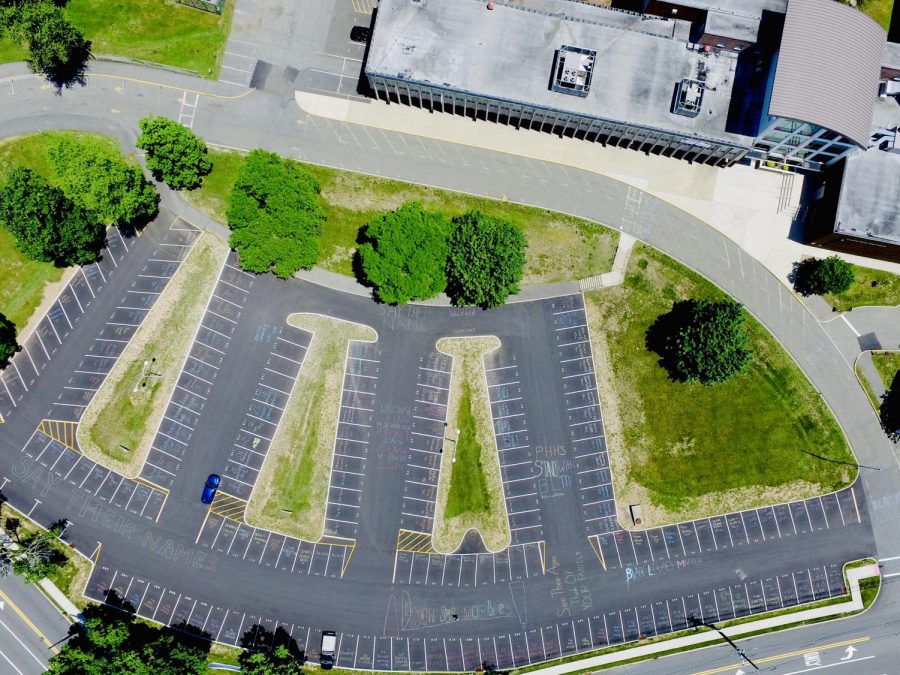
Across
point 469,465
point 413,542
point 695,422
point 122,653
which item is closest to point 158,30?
point 469,465

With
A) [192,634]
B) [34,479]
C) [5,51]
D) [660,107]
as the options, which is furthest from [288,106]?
[192,634]

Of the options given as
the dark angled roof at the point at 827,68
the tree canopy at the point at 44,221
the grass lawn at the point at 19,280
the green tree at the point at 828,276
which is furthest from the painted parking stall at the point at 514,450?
the grass lawn at the point at 19,280

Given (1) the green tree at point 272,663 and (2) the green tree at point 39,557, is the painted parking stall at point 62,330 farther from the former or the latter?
(1) the green tree at point 272,663

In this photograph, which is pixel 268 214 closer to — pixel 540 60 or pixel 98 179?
pixel 98 179

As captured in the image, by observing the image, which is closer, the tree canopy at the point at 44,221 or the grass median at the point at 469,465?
the tree canopy at the point at 44,221

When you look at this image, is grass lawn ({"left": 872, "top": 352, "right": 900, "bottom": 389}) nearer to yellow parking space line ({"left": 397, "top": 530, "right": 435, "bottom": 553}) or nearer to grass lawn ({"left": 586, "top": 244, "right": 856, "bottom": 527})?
grass lawn ({"left": 586, "top": 244, "right": 856, "bottom": 527})

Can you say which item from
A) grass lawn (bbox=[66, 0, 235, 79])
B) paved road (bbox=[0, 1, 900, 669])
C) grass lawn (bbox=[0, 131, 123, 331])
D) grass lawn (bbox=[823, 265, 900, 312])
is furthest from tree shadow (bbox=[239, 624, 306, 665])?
grass lawn (bbox=[823, 265, 900, 312])
